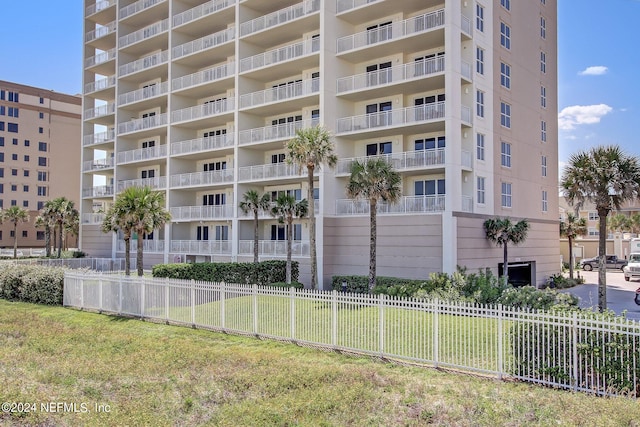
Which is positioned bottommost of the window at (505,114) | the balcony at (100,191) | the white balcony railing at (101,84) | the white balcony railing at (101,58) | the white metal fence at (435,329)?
the white metal fence at (435,329)

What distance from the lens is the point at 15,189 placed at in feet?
258

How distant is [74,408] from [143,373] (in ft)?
8.26

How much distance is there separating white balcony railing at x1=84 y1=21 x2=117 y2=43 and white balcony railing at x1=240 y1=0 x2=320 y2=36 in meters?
19.2

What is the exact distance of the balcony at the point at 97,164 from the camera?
48594 millimetres

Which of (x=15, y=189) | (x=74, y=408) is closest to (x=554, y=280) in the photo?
(x=74, y=408)

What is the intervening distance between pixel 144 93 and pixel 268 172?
16694 mm

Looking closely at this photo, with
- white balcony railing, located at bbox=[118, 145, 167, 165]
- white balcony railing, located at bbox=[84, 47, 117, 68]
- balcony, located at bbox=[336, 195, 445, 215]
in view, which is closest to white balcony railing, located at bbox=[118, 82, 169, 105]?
white balcony railing, located at bbox=[118, 145, 167, 165]

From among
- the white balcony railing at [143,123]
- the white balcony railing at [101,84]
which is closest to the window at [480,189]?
the white balcony railing at [143,123]

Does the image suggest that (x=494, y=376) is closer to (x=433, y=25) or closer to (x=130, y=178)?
(x=433, y=25)

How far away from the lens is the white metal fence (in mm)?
10227

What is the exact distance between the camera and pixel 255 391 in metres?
10.2

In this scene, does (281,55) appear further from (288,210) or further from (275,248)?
(275,248)

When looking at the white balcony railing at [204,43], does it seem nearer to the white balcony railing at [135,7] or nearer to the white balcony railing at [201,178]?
the white balcony railing at [135,7]

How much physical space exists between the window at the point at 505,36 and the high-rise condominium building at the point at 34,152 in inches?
2894
